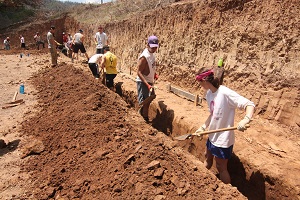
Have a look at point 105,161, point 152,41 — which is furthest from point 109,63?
point 105,161

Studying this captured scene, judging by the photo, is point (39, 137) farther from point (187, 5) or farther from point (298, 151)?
point (187, 5)

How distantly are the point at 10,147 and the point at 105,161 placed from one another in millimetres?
2266

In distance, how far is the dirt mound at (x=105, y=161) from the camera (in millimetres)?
2955

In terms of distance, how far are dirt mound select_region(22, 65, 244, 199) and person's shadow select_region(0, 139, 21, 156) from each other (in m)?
0.37

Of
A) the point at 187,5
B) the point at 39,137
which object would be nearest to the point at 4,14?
the point at 187,5

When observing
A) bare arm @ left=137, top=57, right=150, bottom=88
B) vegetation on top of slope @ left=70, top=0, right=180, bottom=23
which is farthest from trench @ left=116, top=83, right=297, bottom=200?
vegetation on top of slope @ left=70, top=0, right=180, bottom=23

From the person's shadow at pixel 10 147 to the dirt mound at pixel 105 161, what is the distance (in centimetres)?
37

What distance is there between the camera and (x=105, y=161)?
141 inches

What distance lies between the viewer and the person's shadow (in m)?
4.49

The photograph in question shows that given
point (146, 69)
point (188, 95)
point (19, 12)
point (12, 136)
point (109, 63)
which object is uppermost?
point (19, 12)

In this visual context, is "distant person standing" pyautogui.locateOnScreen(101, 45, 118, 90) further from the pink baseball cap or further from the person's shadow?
the person's shadow

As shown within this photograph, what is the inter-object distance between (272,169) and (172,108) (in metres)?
2.89

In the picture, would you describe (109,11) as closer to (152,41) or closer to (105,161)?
(152,41)

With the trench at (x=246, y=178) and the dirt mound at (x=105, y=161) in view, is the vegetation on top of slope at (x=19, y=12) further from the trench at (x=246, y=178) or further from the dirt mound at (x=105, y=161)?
the trench at (x=246, y=178)
